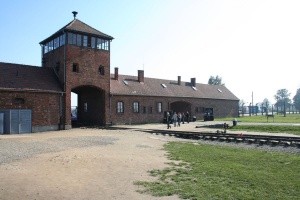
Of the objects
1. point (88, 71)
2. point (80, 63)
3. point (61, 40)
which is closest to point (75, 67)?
point (80, 63)

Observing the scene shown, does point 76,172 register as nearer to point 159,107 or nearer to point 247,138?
point 247,138

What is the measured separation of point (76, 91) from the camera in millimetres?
36312

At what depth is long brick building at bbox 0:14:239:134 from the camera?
24938 mm

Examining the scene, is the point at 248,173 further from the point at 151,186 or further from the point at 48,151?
the point at 48,151

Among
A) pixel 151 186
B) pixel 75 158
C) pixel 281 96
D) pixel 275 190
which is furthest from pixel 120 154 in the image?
pixel 281 96

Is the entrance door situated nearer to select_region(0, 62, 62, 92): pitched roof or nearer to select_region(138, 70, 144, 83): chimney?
select_region(0, 62, 62, 92): pitched roof

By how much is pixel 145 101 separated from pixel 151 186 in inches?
1147

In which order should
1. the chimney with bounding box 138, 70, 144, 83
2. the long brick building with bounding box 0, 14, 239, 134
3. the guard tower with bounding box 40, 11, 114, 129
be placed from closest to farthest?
the long brick building with bounding box 0, 14, 239, 134 → the guard tower with bounding box 40, 11, 114, 129 → the chimney with bounding box 138, 70, 144, 83

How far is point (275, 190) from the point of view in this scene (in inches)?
273

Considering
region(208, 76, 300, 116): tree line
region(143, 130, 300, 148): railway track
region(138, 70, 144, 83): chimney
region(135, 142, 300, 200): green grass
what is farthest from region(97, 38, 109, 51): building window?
region(208, 76, 300, 116): tree line

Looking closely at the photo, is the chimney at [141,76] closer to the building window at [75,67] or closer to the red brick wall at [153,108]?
the red brick wall at [153,108]

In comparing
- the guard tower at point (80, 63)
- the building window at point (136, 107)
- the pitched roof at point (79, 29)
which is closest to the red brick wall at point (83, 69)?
the guard tower at point (80, 63)

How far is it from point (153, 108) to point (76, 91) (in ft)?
33.4

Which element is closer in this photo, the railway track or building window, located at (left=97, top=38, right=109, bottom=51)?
the railway track
